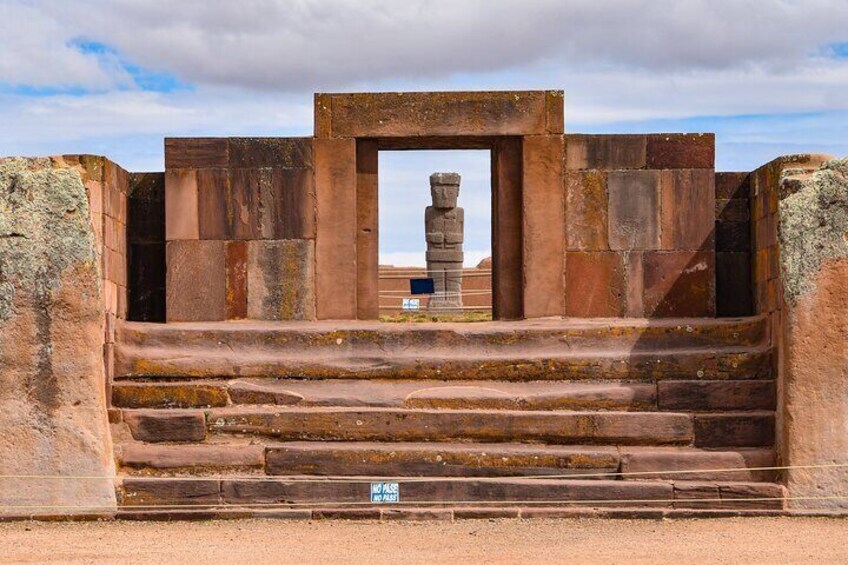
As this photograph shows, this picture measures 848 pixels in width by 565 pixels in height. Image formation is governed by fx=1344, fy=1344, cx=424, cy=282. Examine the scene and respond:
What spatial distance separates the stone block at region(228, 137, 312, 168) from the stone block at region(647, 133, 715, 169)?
3117 mm

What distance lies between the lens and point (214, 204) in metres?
12.1

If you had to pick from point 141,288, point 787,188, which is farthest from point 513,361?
point 141,288

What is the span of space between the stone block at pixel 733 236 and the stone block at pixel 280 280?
12.4ft

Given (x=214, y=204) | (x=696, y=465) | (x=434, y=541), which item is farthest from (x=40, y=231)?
(x=696, y=465)

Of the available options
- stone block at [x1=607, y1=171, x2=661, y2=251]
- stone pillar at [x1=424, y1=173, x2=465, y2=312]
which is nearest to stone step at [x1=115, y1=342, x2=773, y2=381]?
stone block at [x1=607, y1=171, x2=661, y2=251]

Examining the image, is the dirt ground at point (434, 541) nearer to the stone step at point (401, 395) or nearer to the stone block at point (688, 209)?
the stone step at point (401, 395)

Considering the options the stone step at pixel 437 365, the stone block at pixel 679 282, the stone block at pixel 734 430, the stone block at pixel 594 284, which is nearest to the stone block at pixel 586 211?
the stone block at pixel 594 284

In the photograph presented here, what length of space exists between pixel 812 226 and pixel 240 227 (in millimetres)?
4986

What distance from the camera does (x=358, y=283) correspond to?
12.4 meters

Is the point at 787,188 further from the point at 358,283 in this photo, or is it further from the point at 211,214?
the point at 211,214

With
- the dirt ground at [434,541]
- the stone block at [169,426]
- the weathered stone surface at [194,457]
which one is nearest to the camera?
the dirt ground at [434,541]

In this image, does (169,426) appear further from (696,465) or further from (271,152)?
(696,465)

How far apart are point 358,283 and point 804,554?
5.18m

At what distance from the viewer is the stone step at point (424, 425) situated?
1045 centimetres
